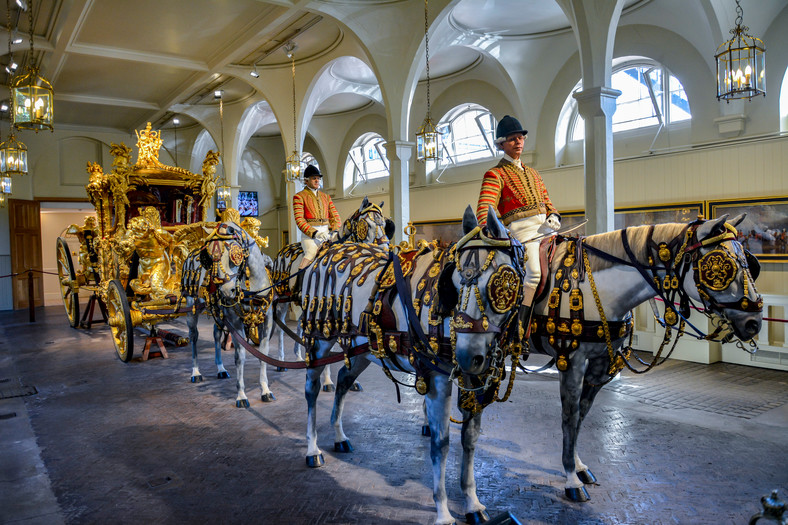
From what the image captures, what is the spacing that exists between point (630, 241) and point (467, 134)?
490 inches

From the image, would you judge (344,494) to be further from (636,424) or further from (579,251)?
(636,424)

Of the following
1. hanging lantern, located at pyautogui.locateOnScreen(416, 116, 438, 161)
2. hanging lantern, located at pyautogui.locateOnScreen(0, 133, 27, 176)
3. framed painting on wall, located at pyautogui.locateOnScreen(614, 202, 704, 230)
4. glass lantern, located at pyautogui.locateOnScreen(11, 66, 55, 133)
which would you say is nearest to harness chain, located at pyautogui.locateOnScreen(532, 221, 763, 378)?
hanging lantern, located at pyautogui.locateOnScreen(416, 116, 438, 161)

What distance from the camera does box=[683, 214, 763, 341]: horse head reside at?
318cm

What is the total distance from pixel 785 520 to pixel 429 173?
598 inches

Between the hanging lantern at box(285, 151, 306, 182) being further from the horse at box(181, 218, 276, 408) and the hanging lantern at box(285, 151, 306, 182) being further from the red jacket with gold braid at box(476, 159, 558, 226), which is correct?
the red jacket with gold braid at box(476, 159, 558, 226)

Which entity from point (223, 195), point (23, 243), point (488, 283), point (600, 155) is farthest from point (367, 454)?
point (23, 243)

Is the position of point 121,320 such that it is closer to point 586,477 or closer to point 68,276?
point 68,276

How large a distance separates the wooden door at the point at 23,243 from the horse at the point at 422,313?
56.4ft

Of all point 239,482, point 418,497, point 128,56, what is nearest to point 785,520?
point 418,497

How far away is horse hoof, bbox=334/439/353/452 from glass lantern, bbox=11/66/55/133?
17.6 ft

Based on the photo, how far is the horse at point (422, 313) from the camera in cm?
267

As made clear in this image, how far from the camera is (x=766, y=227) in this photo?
8711mm

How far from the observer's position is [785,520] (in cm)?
160

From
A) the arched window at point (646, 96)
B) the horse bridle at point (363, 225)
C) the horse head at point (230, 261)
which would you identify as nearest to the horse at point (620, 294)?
the horse bridle at point (363, 225)
